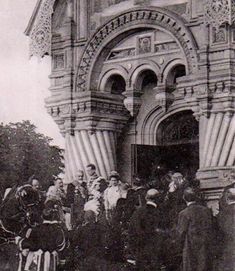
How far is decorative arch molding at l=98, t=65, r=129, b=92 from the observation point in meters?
17.3

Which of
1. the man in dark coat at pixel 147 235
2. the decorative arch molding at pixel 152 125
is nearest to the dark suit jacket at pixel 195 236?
the man in dark coat at pixel 147 235

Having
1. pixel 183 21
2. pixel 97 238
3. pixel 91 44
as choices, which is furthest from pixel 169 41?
pixel 97 238

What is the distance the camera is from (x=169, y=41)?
16.7 metres

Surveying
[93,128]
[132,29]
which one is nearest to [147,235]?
[93,128]

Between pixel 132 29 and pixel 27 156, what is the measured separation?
4.94m

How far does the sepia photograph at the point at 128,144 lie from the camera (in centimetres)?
1283

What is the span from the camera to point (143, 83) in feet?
57.5

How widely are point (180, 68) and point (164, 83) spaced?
0.43 meters

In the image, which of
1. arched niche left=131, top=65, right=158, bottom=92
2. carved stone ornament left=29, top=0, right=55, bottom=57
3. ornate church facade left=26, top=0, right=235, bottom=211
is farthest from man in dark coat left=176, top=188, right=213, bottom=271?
carved stone ornament left=29, top=0, right=55, bottom=57

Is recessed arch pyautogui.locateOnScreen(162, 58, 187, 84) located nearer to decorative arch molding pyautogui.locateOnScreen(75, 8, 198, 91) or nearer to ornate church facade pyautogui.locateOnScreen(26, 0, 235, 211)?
ornate church facade pyautogui.locateOnScreen(26, 0, 235, 211)

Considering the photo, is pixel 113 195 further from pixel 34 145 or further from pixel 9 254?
pixel 34 145

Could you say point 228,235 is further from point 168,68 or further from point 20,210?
point 168,68

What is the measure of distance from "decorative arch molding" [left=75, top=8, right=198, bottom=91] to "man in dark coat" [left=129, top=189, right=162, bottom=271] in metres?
4.11

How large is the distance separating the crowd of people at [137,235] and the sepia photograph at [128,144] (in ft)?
0.05
